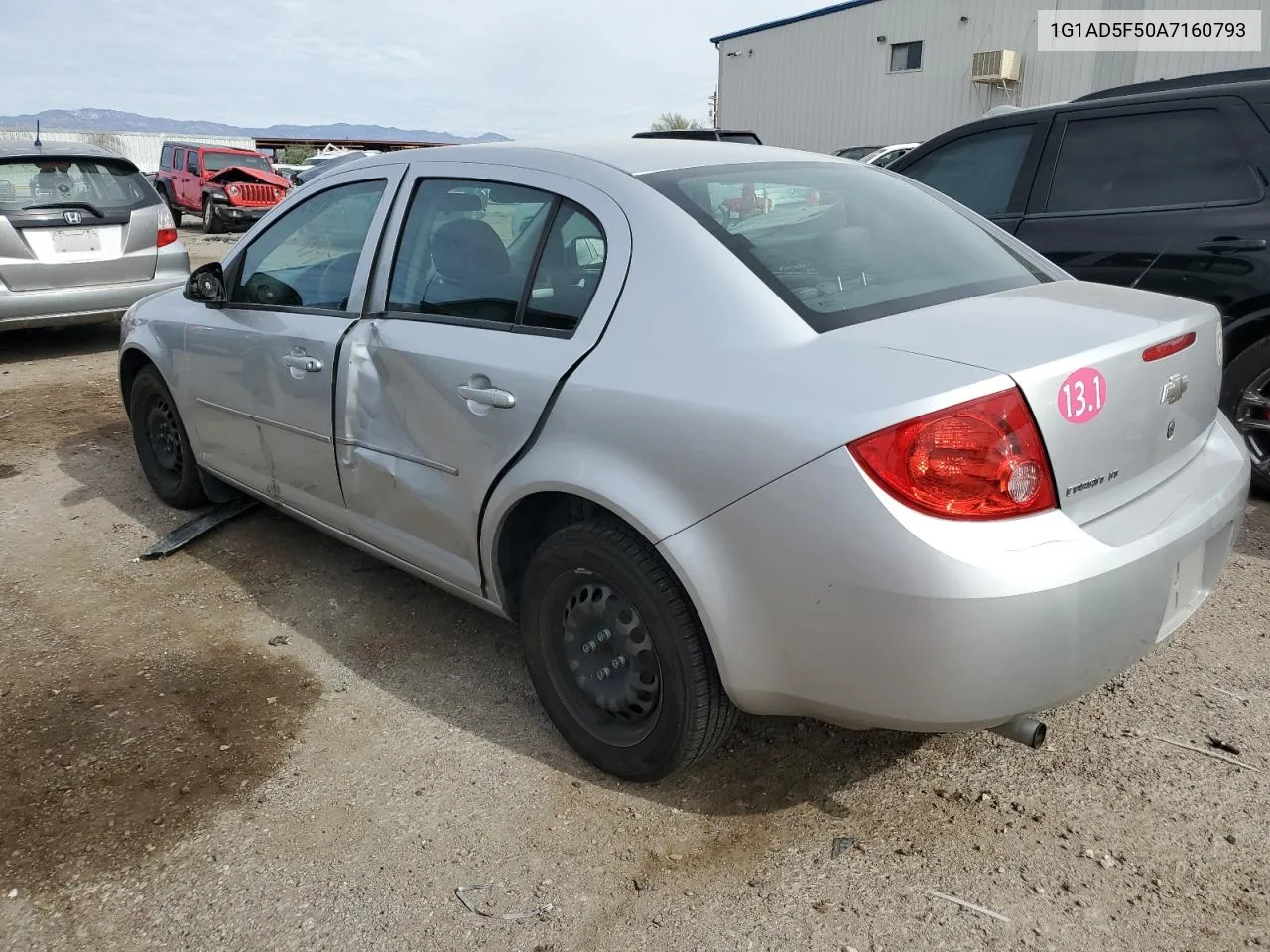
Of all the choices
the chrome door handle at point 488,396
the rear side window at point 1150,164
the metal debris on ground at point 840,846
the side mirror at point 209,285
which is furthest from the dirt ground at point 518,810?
the rear side window at point 1150,164

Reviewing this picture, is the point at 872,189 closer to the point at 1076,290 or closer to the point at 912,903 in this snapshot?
the point at 1076,290

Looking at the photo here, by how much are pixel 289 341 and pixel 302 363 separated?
132 mm

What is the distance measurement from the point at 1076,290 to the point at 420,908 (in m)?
2.21

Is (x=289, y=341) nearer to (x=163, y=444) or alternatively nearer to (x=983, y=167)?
(x=163, y=444)

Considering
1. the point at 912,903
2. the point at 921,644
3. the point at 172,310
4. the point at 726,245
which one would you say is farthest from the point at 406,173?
the point at 912,903

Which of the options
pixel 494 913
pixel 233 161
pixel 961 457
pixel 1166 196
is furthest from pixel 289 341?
pixel 233 161

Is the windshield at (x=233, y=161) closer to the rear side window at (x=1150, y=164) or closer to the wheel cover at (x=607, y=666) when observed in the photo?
the rear side window at (x=1150, y=164)

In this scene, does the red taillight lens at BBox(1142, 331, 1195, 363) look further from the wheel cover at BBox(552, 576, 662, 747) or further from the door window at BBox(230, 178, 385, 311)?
the door window at BBox(230, 178, 385, 311)

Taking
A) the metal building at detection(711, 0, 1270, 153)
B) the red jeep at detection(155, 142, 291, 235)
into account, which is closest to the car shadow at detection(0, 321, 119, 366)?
Result: the red jeep at detection(155, 142, 291, 235)

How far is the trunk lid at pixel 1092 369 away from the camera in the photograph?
6.44ft

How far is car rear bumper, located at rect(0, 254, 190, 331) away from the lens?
7.24 metres

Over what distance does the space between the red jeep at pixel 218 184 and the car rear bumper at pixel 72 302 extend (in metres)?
12.1

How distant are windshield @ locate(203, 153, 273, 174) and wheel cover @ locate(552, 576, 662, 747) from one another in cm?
2062

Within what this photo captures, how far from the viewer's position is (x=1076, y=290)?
2.58m
